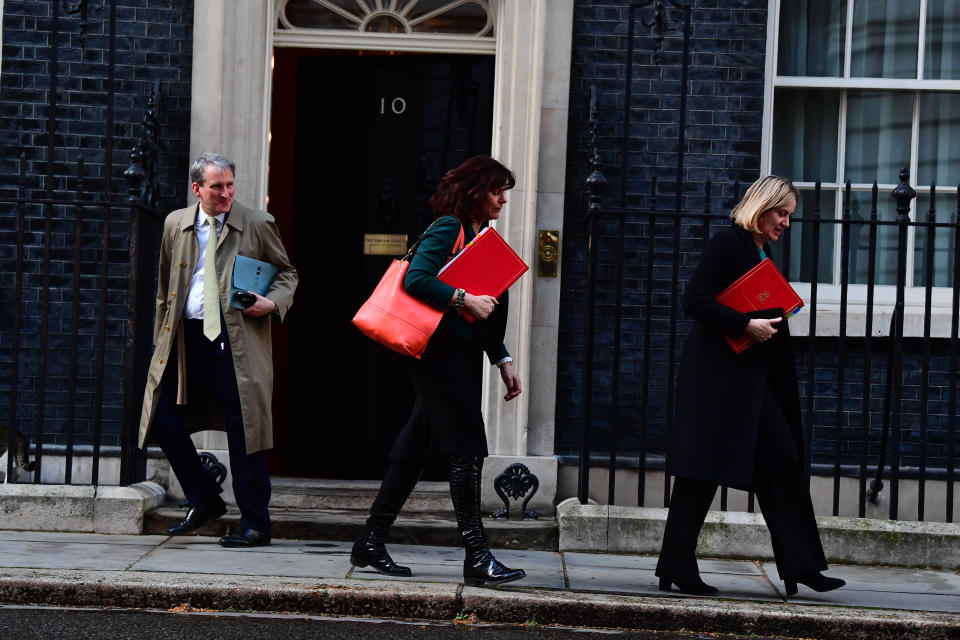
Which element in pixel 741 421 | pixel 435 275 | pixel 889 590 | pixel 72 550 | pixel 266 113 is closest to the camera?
pixel 435 275

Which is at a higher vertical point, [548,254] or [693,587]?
[548,254]

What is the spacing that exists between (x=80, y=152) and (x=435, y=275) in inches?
122

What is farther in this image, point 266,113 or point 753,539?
point 266,113

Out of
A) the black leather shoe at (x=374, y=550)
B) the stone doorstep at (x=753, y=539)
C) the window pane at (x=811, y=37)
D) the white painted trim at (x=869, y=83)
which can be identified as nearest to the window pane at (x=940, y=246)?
the white painted trim at (x=869, y=83)

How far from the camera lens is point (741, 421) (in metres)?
5.46

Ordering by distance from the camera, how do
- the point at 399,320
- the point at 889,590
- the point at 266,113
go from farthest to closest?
1. the point at 266,113
2. the point at 889,590
3. the point at 399,320

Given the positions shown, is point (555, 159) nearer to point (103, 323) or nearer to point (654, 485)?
point (654, 485)

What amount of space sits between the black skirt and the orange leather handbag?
12 centimetres

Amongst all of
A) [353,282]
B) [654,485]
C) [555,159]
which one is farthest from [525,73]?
[654,485]

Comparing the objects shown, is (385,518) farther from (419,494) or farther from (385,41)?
(385,41)

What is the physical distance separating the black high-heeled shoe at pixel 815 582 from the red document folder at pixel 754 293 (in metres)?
0.98

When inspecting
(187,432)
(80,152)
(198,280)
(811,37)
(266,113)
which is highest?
(811,37)

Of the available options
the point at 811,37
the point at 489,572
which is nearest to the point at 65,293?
the point at 489,572

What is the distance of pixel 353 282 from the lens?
25.8ft
